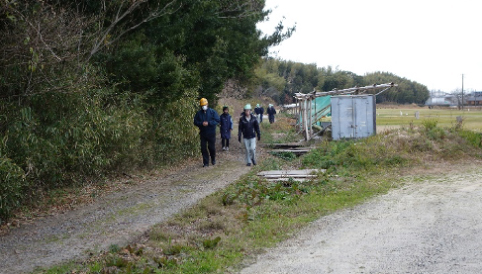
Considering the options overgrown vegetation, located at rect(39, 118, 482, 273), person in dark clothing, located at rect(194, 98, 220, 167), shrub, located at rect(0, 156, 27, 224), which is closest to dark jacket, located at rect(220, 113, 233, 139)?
overgrown vegetation, located at rect(39, 118, 482, 273)

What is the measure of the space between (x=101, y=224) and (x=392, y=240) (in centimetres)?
435

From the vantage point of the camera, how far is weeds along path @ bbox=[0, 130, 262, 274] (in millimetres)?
6633

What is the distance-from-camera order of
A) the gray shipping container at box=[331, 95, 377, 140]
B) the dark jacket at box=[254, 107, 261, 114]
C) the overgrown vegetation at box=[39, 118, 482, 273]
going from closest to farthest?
the overgrown vegetation at box=[39, 118, 482, 273], the gray shipping container at box=[331, 95, 377, 140], the dark jacket at box=[254, 107, 261, 114]

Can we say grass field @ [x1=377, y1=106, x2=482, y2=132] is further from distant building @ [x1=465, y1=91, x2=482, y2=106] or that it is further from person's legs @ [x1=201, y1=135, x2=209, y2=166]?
person's legs @ [x1=201, y1=135, x2=209, y2=166]

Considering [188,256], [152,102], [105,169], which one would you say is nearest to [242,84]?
[152,102]

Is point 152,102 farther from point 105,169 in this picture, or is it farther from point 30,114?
point 30,114

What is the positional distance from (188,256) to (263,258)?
3.02ft

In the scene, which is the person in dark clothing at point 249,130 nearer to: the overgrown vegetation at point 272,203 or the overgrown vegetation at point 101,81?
the overgrown vegetation at point 272,203

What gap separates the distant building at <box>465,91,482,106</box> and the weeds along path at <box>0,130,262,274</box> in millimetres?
14473

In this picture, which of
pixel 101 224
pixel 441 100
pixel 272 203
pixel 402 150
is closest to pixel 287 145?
pixel 402 150

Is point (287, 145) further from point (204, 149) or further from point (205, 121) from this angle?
point (205, 121)

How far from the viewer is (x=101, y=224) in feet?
26.8

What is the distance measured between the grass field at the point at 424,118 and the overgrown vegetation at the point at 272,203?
88cm

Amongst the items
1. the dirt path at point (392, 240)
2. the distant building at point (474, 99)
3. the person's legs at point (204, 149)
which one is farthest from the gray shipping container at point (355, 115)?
the dirt path at point (392, 240)
